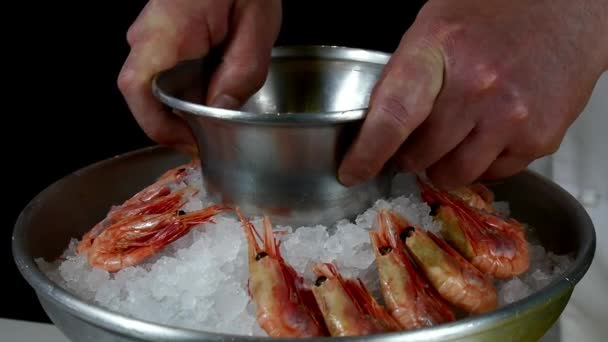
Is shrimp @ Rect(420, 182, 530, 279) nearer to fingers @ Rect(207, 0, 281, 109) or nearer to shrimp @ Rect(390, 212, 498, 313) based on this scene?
shrimp @ Rect(390, 212, 498, 313)

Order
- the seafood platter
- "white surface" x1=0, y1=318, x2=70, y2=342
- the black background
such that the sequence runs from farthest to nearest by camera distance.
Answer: the black background
"white surface" x1=0, y1=318, x2=70, y2=342
the seafood platter

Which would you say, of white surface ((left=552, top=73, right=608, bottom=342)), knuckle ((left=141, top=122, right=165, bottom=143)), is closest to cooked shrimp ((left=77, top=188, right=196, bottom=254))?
knuckle ((left=141, top=122, right=165, bottom=143))

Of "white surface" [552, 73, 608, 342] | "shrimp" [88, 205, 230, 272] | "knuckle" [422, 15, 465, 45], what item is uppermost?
"knuckle" [422, 15, 465, 45]

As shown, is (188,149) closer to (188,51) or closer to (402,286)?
(188,51)

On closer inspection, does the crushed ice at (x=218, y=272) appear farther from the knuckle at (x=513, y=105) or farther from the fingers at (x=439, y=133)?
the knuckle at (x=513, y=105)

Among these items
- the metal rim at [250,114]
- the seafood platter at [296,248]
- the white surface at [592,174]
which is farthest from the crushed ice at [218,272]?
the white surface at [592,174]

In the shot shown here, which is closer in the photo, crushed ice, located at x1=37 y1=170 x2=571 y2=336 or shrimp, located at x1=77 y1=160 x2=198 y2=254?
crushed ice, located at x1=37 y1=170 x2=571 y2=336
